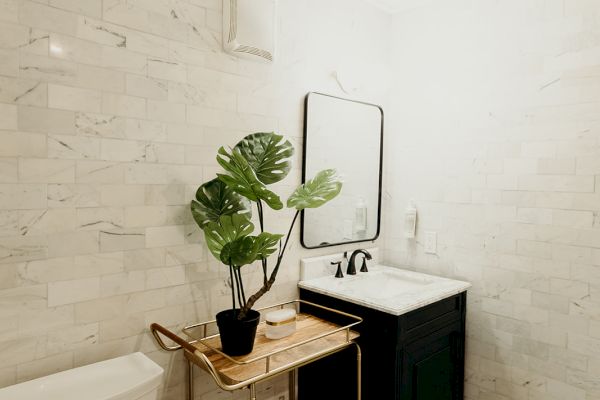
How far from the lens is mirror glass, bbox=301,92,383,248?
2148 mm

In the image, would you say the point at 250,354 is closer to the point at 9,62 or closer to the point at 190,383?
the point at 190,383

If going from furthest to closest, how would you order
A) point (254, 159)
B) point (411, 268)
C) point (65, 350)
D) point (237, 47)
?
point (411, 268)
point (237, 47)
point (254, 159)
point (65, 350)

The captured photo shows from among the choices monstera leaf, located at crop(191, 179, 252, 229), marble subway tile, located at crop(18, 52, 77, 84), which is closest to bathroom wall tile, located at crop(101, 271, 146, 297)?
monstera leaf, located at crop(191, 179, 252, 229)

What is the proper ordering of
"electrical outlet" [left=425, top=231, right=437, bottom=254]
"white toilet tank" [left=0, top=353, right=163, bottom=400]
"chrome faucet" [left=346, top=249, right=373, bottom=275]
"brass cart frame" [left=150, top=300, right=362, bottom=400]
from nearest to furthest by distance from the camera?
"white toilet tank" [left=0, top=353, right=163, bottom=400]
"brass cart frame" [left=150, top=300, right=362, bottom=400]
"chrome faucet" [left=346, top=249, right=373, bottom=275]
"electrical outlet" [left=425, top=231, right=437, bottom=254]

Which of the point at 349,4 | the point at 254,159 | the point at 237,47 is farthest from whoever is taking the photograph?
the point at 349,4

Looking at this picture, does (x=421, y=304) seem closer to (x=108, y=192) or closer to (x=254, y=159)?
(x=254, y=159)

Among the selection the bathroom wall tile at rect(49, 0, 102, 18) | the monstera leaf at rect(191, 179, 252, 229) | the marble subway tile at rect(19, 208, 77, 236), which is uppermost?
the bathroom wall tile at rect(49, 0, 102, 18)

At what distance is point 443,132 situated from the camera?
92.0 inches

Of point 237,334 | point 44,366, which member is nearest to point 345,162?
point 237,334

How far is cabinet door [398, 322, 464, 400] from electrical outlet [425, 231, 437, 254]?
440mm

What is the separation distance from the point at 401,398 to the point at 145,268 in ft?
4.00

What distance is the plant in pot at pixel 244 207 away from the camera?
4.55 feet

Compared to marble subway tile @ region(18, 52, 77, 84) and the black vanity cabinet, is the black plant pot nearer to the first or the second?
the black vanity cabinet

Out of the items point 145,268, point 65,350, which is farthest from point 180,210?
point 65,350
